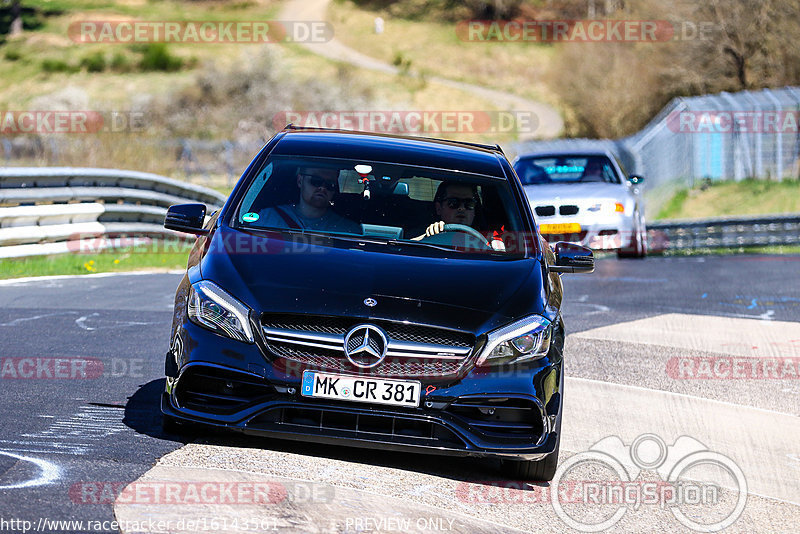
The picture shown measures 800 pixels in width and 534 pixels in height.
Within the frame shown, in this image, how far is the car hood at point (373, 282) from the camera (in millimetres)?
5559

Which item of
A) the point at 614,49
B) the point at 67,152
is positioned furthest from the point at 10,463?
the point at 614,49

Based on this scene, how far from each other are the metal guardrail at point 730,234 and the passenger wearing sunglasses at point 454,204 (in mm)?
17498

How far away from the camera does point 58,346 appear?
28.7 ft

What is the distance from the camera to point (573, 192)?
1761cm

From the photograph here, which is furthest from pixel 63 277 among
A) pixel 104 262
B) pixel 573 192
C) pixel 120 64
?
pixel 120 64

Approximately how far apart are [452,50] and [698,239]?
7300cm

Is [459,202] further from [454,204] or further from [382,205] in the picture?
[382,205]

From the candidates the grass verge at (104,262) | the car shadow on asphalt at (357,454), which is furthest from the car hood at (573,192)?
the car shadow on asphalt at (357,454)

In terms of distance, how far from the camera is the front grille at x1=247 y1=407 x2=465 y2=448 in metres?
5.50

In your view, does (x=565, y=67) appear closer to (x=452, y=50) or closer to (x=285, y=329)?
(x=452, y=50)

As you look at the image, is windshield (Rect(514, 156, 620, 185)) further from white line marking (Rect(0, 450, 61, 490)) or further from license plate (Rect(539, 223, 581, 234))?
white line marking (Rect(0, 450, 61, 490))

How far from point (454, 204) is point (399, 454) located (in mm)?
1474

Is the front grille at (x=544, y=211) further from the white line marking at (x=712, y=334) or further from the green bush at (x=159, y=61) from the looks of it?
the green bush at (x=159, y=61)

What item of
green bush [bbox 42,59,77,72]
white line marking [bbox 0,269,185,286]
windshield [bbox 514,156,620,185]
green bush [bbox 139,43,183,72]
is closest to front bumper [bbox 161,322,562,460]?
white line marking [bbox 0,269,185,286]
